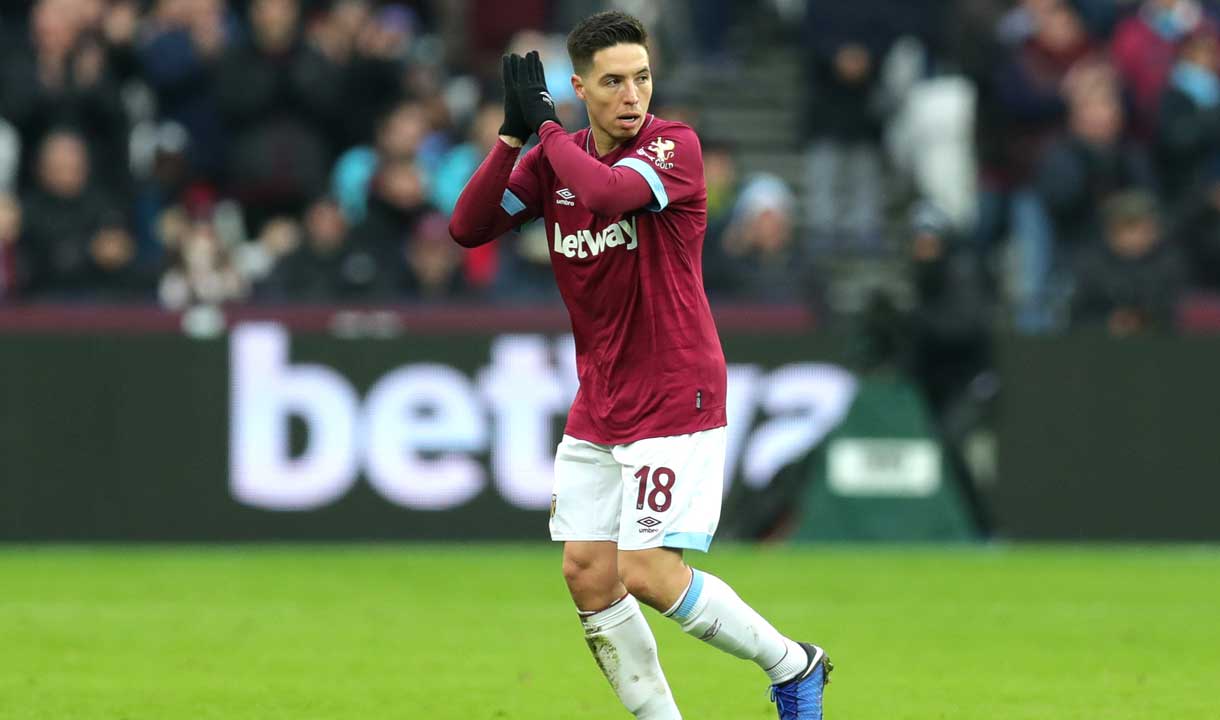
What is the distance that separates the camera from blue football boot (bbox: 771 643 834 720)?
654 cm

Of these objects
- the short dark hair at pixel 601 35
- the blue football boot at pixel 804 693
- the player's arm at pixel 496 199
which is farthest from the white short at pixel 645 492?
the short dark hair at pixel 601 35

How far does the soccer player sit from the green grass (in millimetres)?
1115

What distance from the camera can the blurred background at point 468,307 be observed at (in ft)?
44.8

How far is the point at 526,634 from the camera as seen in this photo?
998 cm

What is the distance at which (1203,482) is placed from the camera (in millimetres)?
13625

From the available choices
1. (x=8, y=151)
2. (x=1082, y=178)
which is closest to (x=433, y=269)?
(x=8, y=151)

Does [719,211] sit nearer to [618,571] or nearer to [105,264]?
[105,264]

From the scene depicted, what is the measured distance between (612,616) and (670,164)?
145 centimetres

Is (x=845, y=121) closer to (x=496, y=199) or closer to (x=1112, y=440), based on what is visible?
(x=1112, y=440)

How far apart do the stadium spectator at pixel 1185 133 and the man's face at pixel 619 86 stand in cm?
1033

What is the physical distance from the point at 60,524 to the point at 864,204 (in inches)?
280

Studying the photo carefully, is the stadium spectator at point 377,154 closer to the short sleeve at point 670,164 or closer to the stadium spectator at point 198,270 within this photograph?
the stadium spectator at point 198,270

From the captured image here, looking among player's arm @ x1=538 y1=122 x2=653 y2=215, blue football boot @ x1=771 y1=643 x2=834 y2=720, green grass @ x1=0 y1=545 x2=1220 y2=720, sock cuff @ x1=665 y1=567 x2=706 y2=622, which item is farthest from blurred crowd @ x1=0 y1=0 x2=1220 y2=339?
player's arm @ x1=538 y1=122 x2=653 y2=215

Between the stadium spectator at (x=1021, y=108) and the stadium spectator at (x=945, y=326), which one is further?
the stadium spectator at (x=1021, y=108)
